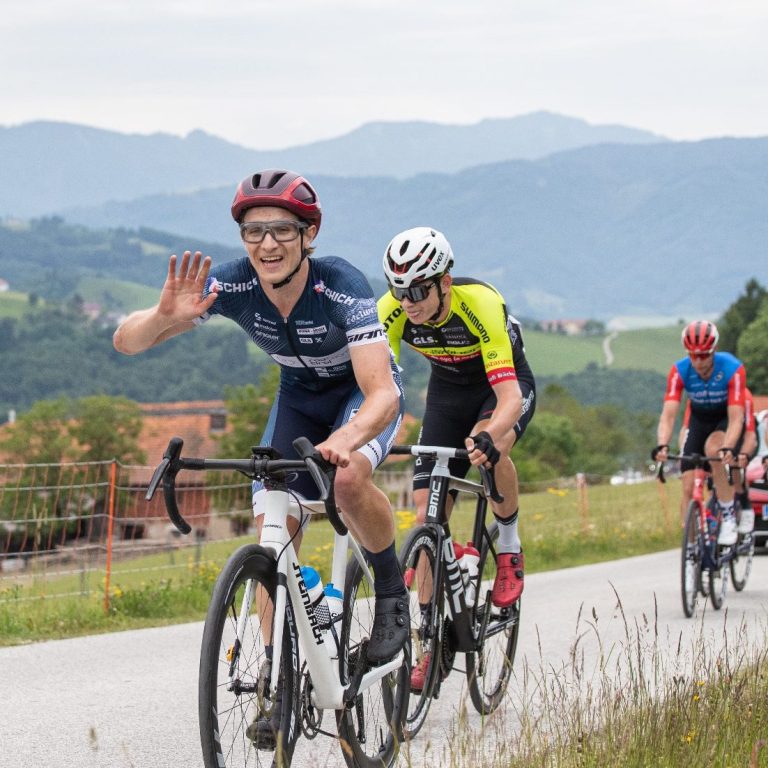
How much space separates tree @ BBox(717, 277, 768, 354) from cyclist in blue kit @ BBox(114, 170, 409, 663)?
109735 mm

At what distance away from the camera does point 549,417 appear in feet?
431

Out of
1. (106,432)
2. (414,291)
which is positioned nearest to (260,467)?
(414,291)

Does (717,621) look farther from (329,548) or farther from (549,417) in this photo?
(549,417)

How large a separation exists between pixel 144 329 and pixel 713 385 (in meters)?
7.54

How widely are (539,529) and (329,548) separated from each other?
6.94 meters

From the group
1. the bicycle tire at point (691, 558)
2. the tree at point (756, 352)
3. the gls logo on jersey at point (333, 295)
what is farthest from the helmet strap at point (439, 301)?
the tree at point (756, 352)

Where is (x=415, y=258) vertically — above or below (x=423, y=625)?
above

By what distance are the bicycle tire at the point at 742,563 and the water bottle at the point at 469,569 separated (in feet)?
20.3

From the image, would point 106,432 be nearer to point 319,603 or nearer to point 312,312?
point 312,312

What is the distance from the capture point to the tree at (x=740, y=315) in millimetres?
112750

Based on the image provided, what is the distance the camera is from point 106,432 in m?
106

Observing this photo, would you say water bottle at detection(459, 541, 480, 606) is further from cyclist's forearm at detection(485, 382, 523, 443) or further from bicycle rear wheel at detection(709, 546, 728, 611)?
bicycle rear wheel at detection(709, 546, 728, 611)

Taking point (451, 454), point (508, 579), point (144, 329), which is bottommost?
point (508, 579)

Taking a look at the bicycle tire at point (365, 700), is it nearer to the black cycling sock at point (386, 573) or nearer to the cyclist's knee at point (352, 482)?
the black cycling sock at point (386, 573)
